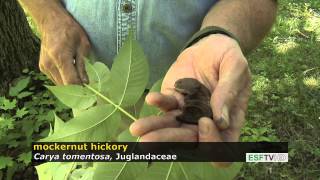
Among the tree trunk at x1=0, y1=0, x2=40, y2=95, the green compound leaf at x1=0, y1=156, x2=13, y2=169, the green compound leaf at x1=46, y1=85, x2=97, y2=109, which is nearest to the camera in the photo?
the green compound leaf at x1=46, y1=85, x2=97, y2=109

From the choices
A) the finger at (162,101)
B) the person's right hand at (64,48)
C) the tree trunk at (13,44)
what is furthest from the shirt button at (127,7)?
the tree trunk at (13,44)

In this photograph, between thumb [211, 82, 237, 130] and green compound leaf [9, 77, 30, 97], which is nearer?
thumb [211, 82, 237, 130]

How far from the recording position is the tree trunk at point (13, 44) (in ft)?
13.4

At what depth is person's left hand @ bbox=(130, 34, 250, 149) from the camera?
1.27 m

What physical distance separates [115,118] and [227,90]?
34 centimetres

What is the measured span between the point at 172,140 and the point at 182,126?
0.07 metres

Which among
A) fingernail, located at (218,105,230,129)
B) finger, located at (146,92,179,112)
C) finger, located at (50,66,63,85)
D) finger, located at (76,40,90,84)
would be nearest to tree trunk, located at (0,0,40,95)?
finger, located at (50,66,63,85)

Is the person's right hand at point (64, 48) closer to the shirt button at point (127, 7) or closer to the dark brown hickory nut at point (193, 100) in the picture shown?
the shirt button at point (127, 7)

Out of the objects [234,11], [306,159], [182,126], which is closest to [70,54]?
[234,11]

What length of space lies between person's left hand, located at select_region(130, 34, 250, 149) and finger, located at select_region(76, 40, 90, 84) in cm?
42

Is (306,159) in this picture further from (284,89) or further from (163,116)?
(163,116)

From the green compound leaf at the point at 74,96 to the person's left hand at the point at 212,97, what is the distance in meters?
0.24

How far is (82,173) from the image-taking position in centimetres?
163

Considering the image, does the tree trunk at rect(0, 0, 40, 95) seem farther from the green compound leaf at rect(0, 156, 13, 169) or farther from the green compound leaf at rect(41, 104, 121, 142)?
the green compound leaf at rect(41, 104, 121, 142)
